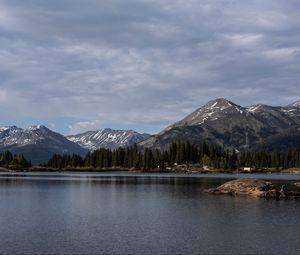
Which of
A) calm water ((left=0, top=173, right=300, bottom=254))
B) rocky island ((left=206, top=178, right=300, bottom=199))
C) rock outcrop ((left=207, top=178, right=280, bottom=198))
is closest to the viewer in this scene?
calm water ((left=0, top=173, right=300, bottom=254))

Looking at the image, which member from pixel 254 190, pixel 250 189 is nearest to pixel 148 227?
pixel 254 190

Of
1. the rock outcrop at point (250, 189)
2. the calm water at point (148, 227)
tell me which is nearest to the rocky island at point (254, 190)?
the rock outcrop at point (250, 189)

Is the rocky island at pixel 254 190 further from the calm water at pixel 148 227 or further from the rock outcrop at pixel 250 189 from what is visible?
the calm water at pixel 148 227

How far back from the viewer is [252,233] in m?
60.2

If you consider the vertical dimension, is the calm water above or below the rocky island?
below

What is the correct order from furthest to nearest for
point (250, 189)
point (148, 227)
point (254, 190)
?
point (250, 189)
point (254, 190)
point (148, 227)

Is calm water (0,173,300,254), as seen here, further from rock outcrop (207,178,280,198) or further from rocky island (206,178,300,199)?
rock outcrop (207,178,280,198)

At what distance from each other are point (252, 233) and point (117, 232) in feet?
55.2

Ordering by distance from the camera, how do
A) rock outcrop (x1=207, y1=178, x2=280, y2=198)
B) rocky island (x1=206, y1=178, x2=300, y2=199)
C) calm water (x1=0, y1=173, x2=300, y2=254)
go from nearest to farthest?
calm water (x1=0, y1=173, x2=300, y2=254) → rocky island (x1=206, y1=178, x2=300, y2=199) → rock outcrop (x1=207, y1=178, x2=280, y2=198)

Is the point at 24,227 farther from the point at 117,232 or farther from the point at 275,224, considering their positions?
the point at 275,224

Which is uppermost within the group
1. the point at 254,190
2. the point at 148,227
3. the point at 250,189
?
the point at 250,189

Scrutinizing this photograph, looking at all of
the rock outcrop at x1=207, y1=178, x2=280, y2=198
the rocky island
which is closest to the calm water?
the rocky island

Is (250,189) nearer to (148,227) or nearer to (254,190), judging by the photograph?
(254,190)

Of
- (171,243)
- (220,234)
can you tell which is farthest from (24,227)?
(220,234)
